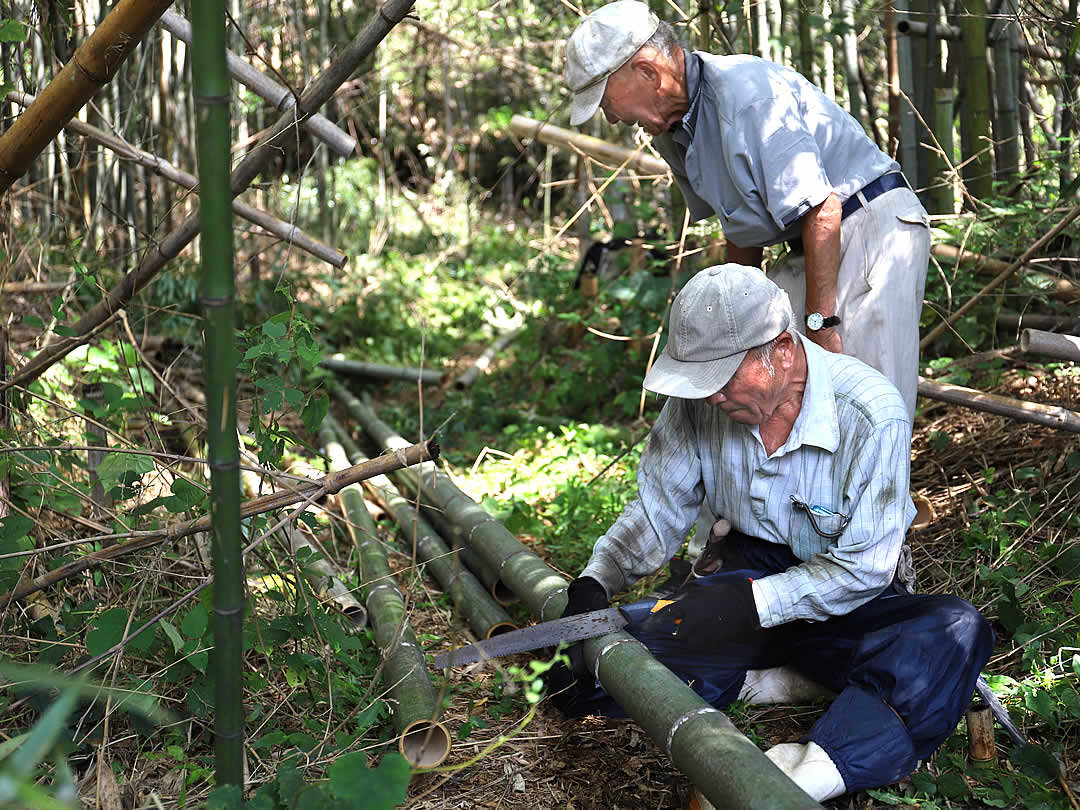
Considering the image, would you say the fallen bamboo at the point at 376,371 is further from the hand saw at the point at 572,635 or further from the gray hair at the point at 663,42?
the hand saw at the point at 572,635

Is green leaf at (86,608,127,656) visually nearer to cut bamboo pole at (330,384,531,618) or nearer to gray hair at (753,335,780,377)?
cut bamboo pole at (330,384,531,618)

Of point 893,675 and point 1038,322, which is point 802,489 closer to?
point 893,675

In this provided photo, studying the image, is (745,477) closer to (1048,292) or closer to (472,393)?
(1048,292)

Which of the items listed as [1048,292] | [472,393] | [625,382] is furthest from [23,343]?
[1048,292]

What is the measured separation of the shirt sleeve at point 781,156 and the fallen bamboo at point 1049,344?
2.54 feet

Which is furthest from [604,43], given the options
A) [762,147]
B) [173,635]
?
[173,635]

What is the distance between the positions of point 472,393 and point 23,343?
254 centimetres

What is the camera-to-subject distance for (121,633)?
230 cm

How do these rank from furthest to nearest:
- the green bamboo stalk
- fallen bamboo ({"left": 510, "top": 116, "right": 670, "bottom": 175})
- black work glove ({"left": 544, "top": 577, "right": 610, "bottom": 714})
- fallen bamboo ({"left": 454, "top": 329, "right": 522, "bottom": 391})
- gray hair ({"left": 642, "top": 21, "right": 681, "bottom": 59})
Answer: fallen bamboo ({"left": 454, "top": 329, "right": 522, "bottom": 391}), fallen bamboo ({"left": 510, "top": 116, "right": 670, "bottom": 175}), gray hair ({"left": 642, "top": 21, "right": 681, "bottom": 59}), black work glove ({"left": 544, "top": 577, "right": 610, "bottom": 714}), the green bamboo stalk

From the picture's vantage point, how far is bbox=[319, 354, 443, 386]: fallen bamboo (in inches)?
256

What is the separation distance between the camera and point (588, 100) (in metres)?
2.97

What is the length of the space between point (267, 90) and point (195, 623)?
1.60 m

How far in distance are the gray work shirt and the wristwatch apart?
280 mm

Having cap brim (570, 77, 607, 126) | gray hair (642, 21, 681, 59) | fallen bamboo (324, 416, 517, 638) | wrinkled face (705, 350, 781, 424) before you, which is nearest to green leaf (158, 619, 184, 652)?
fallen bamboo (324, 416, 517, 638)
